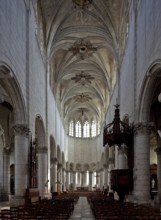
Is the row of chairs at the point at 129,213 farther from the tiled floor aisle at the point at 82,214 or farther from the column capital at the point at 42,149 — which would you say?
the column capital at the point at 42,149

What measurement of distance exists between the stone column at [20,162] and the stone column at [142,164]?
21.5ft

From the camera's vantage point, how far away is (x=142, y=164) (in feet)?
69.6

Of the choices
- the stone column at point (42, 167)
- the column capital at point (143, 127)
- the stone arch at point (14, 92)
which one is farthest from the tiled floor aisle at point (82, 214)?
the stone arch at point (14, 92)

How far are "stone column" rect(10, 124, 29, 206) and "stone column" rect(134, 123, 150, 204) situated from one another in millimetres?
6538

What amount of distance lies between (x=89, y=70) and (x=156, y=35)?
29271mm

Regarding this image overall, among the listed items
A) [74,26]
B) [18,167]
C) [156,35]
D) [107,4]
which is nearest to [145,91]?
[156,35]

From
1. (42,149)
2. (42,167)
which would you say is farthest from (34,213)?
(42,167)

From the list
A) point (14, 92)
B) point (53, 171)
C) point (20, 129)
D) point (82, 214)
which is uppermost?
point (14, 92)

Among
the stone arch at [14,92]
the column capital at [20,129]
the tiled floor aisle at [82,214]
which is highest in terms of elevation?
the stone arch at [14,92]

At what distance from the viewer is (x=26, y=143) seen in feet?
75.3

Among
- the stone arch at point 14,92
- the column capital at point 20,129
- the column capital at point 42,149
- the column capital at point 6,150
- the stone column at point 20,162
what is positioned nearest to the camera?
the stone arch at point 14,92

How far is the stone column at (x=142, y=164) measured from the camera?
68.8ft

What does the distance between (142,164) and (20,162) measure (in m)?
7.12

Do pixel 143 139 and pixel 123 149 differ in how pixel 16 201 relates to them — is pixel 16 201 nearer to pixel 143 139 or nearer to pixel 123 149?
pixel 143 139
